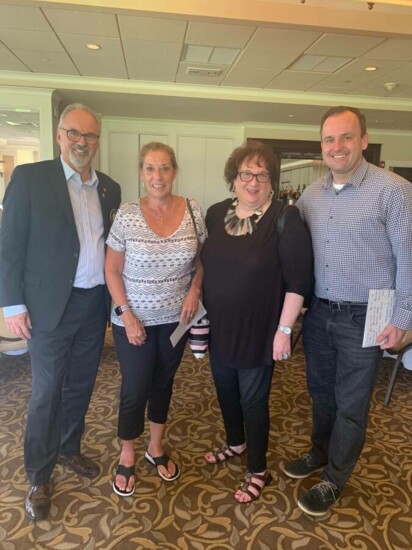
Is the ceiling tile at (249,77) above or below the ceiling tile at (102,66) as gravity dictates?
above

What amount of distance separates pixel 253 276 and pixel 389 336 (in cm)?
62

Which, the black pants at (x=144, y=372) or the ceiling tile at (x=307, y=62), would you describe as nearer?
the black pants at (x=144, y=372)

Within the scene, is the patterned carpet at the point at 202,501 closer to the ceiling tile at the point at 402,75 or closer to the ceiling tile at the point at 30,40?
the ceiling tile at the point at 30,40

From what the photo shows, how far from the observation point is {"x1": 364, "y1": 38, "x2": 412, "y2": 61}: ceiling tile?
14.0ft

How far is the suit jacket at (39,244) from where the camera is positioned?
171 centimetres

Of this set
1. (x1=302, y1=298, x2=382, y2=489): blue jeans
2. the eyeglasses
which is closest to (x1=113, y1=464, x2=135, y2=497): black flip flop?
(x1=302, y1=298, x2=382, y2=489): blue jeans

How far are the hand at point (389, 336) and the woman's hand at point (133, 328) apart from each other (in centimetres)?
102

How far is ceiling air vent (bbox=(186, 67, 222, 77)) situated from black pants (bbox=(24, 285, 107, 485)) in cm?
436

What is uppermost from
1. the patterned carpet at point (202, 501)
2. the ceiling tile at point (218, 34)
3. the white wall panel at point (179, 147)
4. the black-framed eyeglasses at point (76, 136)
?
the ceiling tile at point (218, 34)

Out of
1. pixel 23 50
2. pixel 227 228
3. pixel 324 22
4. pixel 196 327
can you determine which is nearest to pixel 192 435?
pixel 196 327

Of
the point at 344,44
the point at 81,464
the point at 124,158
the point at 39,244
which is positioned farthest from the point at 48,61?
the point at 81,464

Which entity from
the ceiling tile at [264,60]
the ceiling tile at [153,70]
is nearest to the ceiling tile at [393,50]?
the ceiling tile at [264,60]

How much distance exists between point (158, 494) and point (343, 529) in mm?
869

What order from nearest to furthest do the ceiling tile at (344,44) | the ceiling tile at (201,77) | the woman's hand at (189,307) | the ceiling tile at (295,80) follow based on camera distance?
the woman's hand at (189,307)
the ceiling tile at (344,44)
the ceiling tile at (201,77)
the ceiling tile at (295,80)
